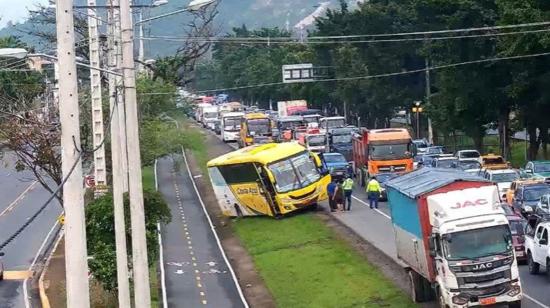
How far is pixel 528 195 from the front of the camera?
135ft

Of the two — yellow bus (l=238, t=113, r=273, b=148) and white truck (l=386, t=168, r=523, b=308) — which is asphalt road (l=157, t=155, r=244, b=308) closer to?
white truck (l=386, t=168, r=523, b=308)

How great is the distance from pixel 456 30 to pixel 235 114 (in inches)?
1771

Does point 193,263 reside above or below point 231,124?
below

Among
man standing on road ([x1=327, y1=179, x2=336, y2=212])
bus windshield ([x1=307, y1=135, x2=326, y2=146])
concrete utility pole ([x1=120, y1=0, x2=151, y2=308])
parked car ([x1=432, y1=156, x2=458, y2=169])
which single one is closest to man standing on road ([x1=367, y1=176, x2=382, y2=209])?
man standing on road ([x1=327, y1=179, x2=336, y2=212])

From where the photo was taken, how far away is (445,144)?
8525 cm

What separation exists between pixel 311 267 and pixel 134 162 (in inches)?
648

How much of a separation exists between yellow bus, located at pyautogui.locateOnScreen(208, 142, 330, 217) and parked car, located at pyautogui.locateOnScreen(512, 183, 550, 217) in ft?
33.0

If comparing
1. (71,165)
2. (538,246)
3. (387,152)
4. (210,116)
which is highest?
(71,165)

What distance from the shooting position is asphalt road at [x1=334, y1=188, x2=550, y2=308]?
1105 inches

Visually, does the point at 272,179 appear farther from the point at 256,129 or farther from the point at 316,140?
the point at 256,129

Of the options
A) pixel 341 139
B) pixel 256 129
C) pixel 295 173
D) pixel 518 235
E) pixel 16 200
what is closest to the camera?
pixel 518 235

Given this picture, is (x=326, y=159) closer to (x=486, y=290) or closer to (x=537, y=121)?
(x=537, y=121)

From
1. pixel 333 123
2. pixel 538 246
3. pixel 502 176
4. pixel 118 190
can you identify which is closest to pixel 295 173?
pixel 502 176

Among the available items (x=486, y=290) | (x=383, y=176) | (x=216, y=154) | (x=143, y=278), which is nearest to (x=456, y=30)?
(x=383, y=176)
